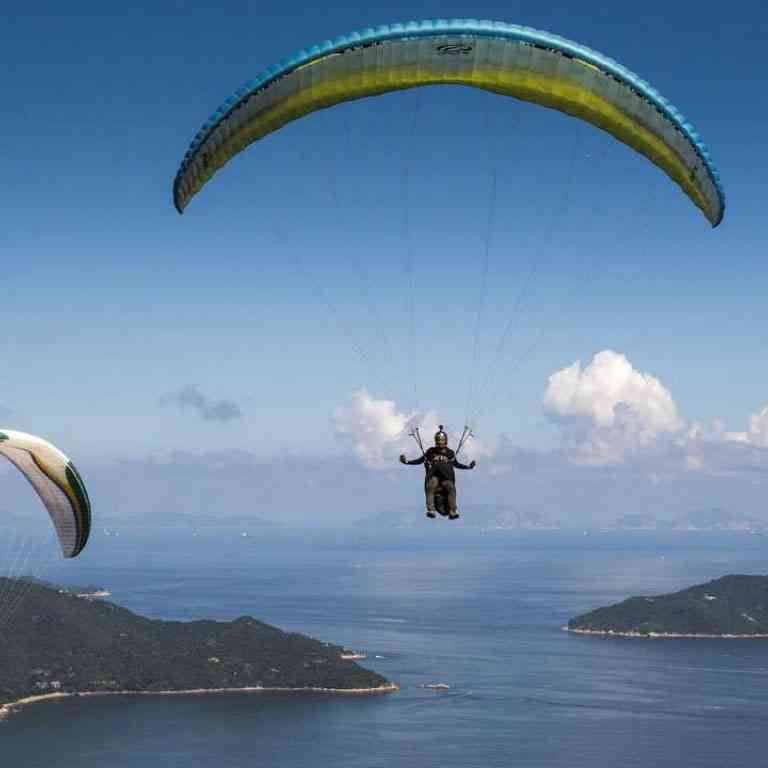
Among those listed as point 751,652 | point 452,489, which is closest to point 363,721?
point 751,652

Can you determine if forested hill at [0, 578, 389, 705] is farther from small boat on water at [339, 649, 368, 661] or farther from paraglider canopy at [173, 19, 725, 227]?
paraglider canopy at [173, 19, 725, 227]

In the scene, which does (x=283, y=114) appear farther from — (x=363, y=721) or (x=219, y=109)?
(x=363, y=721)

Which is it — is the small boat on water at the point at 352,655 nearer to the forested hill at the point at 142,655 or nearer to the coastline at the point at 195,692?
the forested hill at the point at 142,655

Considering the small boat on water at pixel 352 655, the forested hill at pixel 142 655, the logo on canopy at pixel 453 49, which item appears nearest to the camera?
the logo on canopy at pixel 453 49

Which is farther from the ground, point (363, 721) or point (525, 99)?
point (525, 99)

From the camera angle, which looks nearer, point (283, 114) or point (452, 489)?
point (283, 114)

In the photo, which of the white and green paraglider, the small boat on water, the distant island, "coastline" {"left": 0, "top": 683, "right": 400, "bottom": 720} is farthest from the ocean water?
the white and green paraglider

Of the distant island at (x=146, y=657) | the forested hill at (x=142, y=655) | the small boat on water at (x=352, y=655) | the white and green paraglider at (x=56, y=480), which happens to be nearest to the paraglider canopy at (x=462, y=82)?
the white and green paraglider at (x=56, y=480)
